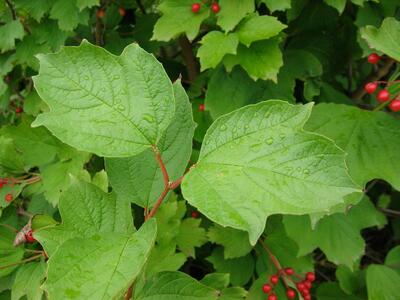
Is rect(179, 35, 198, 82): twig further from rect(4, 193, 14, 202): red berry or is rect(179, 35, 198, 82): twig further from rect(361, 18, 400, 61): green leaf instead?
rect(4, 193, 14, 202): red berry

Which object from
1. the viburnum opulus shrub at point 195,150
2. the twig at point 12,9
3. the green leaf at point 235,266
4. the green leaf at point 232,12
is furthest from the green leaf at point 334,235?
the twig at point 12,9

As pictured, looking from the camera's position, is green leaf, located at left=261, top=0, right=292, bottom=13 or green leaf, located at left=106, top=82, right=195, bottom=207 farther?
green leaf, located at left=261, top=0, right=292, bottom=13

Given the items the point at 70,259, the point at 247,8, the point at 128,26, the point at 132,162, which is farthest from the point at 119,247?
the point at 128,26

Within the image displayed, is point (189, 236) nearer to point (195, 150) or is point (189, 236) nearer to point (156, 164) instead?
point (195, 150)

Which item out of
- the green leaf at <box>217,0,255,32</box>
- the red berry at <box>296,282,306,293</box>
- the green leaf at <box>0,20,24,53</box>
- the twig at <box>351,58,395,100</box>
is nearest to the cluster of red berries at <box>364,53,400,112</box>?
the twig at <box>351,58,395,100</box>

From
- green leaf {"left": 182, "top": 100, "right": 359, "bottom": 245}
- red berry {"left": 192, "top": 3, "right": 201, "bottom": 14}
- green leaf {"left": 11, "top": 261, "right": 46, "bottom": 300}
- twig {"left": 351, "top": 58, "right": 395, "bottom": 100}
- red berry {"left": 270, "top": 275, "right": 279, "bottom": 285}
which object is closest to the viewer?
green leaf {"left": 182, "top": 100, "right": 359, "bottom": 245}

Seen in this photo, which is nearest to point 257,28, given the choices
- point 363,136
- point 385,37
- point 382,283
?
point 385,37

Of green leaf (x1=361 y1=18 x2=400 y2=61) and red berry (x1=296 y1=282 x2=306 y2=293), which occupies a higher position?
green leaf (x1=361 y1=18 x2=400 y2=61)
